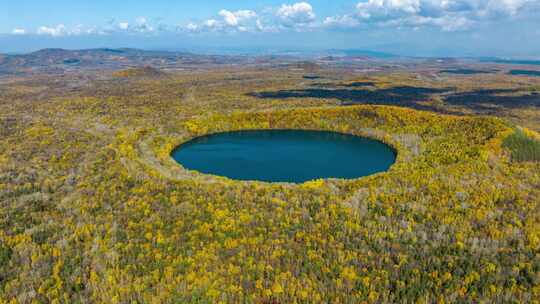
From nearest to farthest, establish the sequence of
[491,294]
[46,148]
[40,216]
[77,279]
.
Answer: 1. [491,294]
2. [77,279]
3. [40,216]
4. [46,148]

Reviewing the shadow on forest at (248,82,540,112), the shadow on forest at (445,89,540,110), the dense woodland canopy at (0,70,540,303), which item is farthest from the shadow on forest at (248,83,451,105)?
the dense woodland canopy at (0,70,540,303)

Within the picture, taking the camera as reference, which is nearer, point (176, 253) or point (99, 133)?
point (176, 253)

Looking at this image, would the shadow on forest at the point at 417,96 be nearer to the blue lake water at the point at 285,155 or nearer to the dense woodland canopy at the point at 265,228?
the blue lake water at the point at 285,155

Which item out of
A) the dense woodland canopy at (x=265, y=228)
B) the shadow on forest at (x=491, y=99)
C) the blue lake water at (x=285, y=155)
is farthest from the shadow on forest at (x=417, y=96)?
the dense woodland canopy at (x=265, y=228)

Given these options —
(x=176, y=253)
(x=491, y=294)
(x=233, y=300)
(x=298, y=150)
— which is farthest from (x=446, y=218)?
(x=298, y=150)

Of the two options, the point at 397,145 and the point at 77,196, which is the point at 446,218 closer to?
the point at 397,145

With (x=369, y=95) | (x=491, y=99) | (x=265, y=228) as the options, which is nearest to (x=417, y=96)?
(x=369, y=95)

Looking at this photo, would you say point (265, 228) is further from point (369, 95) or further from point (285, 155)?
point (369, 95)

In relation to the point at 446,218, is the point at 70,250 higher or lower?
lower
